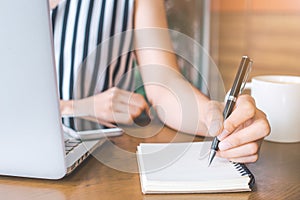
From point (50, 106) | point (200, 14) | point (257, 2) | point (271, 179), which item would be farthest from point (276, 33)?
point (50, 106)

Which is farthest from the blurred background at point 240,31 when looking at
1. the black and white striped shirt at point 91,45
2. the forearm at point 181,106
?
the forearm at point 181,106

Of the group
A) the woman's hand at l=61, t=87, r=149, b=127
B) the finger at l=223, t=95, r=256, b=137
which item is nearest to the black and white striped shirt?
the woman's hand at l=61, t=87, r=149, b=127

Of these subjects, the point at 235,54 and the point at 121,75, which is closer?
the point at 121,75

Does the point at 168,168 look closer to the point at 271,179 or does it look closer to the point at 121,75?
the point at 271,179

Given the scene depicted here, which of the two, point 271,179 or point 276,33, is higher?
point 271,179

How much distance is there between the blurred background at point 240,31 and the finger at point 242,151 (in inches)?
49.9

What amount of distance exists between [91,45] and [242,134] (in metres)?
0.69

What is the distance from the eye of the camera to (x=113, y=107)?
93 cm

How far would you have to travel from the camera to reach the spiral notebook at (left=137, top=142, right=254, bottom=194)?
0.54 m

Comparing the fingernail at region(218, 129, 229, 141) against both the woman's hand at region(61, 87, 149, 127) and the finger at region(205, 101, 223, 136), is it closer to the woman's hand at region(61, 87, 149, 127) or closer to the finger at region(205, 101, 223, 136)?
the finger at region(205, 101, 223, 136)

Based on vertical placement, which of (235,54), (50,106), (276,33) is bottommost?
(235,54)

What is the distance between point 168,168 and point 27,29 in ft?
0.96

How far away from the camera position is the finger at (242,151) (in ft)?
2.06

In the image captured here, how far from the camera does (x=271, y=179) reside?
1.96 ft
